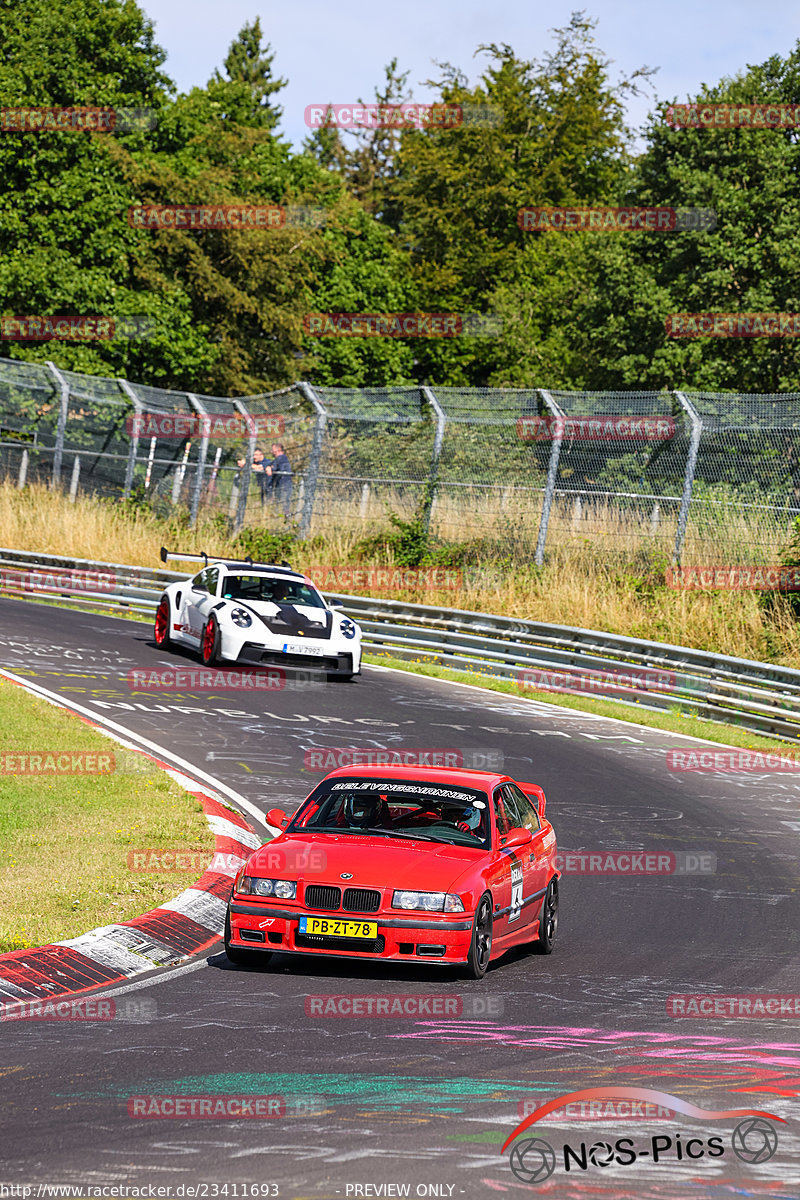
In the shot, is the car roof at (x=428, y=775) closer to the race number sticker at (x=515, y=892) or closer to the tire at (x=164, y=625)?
the race number sticker at (x=515, y=892)

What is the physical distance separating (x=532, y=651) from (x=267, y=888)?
1403cm

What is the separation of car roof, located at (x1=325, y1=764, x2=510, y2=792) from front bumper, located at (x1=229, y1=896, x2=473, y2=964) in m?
1.39

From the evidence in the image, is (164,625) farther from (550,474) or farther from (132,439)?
(132,439)

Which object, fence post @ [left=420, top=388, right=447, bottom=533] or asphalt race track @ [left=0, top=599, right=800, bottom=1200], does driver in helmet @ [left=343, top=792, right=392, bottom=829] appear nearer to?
asphalt race track @ [left=0, top=599, right=800, bottom=1200]

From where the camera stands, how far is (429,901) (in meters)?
7.87

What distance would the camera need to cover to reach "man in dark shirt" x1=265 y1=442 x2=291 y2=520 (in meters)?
28.9

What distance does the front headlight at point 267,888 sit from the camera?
797 cm

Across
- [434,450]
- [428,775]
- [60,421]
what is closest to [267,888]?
[428,775]

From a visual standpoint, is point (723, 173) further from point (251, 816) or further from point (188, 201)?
Result: point (251, 816)

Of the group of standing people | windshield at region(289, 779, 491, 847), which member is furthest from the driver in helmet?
the group of standing people

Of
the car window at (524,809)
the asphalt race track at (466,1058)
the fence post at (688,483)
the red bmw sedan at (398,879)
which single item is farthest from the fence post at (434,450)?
the red bmw sedan at (398,879)

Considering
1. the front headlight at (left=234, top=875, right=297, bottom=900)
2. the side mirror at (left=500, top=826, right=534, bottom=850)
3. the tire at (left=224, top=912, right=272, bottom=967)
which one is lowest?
the tire at (left=224, top=912, right=272, bottom=967)

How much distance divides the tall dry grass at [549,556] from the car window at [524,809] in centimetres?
1128

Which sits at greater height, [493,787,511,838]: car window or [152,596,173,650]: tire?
[493,787,511,838]: car window
